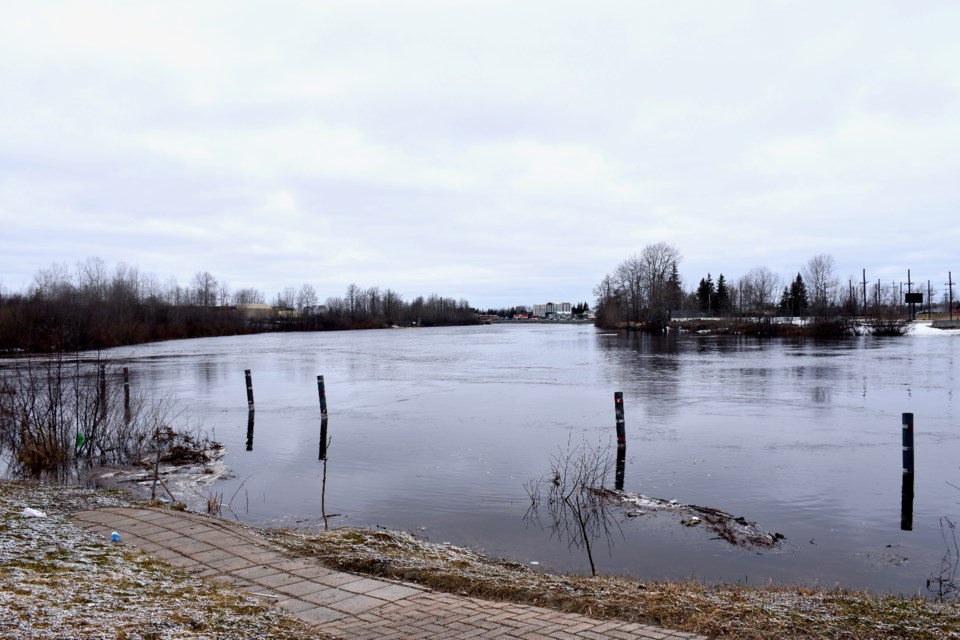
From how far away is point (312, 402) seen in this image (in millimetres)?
22969

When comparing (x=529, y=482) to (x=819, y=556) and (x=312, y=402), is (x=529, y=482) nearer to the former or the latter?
(x=819, y=556)

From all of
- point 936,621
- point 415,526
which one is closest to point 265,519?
point 415,526

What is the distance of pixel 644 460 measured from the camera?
1348cm

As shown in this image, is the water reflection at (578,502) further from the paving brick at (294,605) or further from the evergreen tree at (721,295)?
the evergreen tree at (721,295)

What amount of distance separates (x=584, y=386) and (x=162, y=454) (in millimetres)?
15909

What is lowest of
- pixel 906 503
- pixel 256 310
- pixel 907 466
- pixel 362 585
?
pixel 906 503

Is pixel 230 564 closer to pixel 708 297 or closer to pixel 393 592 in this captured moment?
pixel 393 592

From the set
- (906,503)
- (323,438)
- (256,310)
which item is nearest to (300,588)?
(906,503)

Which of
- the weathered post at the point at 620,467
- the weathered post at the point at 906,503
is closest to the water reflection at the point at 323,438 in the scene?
the weathered post at the point at 620,467

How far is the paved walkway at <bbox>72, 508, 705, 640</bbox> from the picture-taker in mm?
4543

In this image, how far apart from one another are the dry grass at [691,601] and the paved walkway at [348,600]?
272 mm

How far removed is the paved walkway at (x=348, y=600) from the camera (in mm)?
4543

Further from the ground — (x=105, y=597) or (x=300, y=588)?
(x=105, y=597)

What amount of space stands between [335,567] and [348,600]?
3.39 ft
